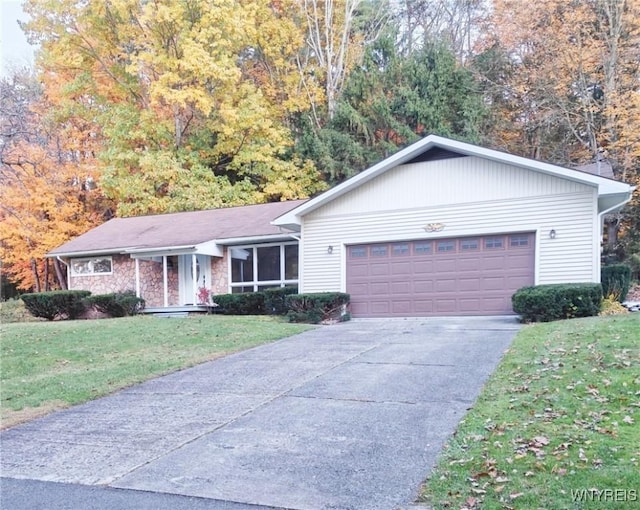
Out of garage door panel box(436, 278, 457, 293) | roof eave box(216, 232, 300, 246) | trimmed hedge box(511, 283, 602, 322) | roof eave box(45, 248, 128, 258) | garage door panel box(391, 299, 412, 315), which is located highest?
roof eave box(216, 232, 300, 246)

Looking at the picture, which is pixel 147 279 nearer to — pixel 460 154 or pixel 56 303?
pixel 56 303

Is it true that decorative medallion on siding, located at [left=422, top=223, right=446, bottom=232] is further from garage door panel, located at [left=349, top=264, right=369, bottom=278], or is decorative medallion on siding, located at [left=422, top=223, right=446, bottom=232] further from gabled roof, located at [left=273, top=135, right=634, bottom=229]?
garage door panel, located at [left=349, top=264, right=369, bottom=278]

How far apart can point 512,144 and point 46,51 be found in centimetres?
2260

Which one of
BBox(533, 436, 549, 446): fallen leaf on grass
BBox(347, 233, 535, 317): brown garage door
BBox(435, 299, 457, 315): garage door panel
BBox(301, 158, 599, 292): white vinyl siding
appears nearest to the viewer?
BBox(533, 436, 549, 446): fallen leaf on grass

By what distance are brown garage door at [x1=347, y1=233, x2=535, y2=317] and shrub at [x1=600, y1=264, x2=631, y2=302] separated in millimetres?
3319

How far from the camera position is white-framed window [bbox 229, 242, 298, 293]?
53.3 feet

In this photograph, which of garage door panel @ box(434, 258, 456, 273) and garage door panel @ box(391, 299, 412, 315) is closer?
garage door panel @ box(434, 258, 456, 273)

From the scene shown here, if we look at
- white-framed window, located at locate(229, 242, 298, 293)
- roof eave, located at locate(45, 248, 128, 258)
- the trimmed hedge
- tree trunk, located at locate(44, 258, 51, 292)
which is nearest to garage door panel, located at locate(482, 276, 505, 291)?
the trimmed hedge

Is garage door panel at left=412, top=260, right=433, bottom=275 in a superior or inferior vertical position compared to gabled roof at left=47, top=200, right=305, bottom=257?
inferior

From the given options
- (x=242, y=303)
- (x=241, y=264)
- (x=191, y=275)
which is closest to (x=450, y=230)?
(x=242, y=303)

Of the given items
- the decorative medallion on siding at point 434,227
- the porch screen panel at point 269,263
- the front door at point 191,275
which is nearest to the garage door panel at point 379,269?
the decorative medallion on siding at point 434,227

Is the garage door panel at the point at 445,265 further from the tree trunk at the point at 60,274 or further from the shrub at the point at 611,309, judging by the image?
the tree trunk at the point at 60,274

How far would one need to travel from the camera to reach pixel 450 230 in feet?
42.8

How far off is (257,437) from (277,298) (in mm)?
10678
